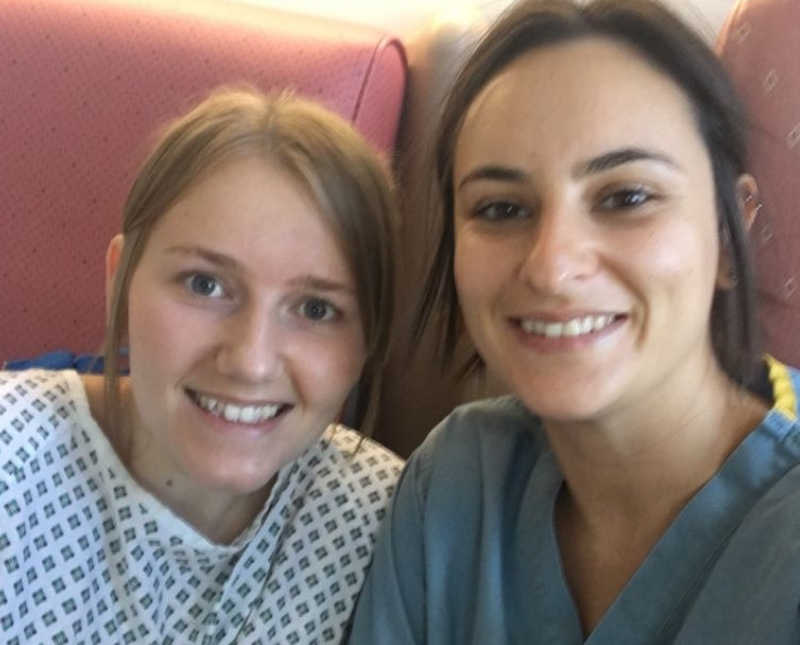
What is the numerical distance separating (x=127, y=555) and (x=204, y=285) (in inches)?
11.2

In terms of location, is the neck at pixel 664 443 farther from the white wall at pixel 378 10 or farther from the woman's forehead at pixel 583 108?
the white wall at pixel 378 10

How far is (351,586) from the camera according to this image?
95 cm

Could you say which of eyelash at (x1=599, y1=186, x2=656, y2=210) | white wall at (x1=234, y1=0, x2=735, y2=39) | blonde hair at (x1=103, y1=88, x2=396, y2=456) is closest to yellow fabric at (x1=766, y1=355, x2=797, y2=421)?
eyelash at (x1=599, y1=186, x2=656, y2=210)

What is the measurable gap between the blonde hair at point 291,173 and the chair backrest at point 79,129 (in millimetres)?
385

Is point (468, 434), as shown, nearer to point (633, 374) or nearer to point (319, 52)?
point (633, 374)

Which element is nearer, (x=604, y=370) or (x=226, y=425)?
(x=604, y=370)

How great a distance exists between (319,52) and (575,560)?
2.81ft

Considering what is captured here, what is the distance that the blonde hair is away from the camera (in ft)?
2.96

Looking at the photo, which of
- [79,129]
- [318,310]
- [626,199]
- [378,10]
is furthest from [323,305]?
[378,10]

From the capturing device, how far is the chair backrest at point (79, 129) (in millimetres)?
1366

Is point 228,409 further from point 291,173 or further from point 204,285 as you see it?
point 291,173

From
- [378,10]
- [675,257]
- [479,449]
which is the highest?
[378,10]

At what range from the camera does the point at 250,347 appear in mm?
860

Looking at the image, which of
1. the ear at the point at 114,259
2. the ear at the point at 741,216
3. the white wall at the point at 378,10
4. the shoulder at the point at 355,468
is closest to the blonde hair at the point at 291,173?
the ear at the point at 114,259
